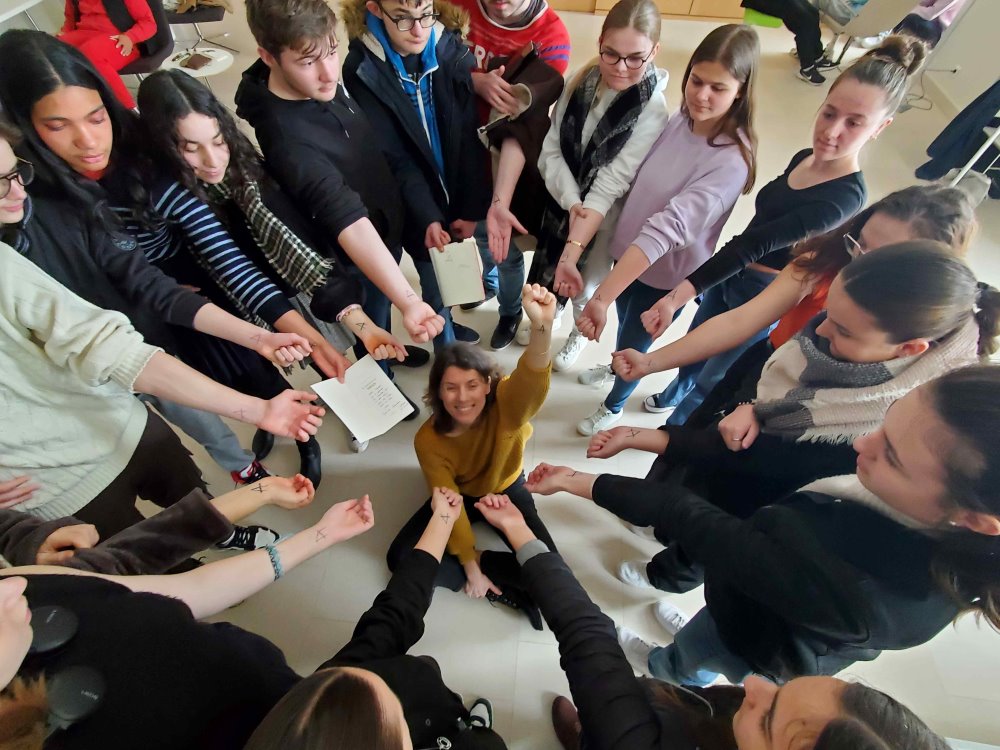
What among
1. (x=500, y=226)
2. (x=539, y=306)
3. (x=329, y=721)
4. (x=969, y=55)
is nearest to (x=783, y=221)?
(x=539, y=306)

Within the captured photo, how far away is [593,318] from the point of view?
1594 mm

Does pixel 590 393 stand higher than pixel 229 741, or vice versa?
pixel 229 741

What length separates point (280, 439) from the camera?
6.75ft

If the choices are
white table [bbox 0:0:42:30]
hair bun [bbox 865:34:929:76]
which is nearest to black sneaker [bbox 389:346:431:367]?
hair bun [bbox 865:34:929:76]

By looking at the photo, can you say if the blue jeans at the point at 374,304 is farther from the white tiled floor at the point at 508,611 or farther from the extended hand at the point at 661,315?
the extended hand at the point at 661,315

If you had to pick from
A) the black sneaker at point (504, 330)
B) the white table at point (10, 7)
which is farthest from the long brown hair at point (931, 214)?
the white table at point (10, 7)

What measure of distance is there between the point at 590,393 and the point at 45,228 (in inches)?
72.6

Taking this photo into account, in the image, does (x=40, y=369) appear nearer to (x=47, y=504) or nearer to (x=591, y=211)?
(x=47, y=504)

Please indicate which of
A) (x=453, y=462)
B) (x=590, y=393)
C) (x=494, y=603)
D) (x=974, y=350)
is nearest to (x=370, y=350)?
(x=453, y=462)

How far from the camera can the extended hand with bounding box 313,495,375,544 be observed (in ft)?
3.97

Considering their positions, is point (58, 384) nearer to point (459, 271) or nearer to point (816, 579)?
point (459, 271)

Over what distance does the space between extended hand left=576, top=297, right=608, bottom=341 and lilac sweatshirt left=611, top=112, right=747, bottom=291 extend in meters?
0.21

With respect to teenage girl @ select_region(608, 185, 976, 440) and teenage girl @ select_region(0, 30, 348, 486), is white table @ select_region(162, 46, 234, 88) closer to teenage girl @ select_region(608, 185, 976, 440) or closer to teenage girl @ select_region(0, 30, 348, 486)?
teenage girl @ select_region(0, 30, 348, 486)

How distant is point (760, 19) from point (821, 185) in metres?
4.16
